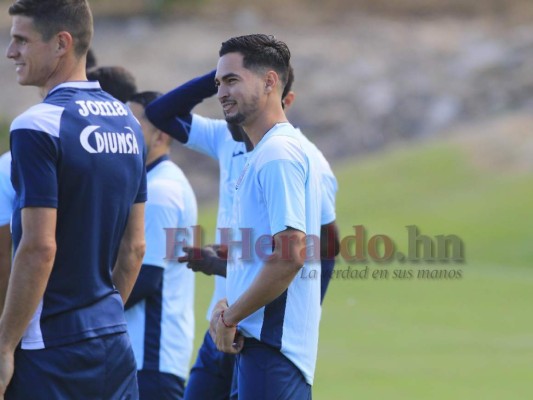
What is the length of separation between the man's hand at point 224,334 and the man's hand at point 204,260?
643 mm

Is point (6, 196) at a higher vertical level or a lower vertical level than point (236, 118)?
lower

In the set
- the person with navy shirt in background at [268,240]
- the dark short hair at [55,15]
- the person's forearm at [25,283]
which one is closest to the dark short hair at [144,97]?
the person with navy shirt in background at [268,240]

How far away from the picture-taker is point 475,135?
27.1 m

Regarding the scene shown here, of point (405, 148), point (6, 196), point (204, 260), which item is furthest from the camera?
point (405, 148)

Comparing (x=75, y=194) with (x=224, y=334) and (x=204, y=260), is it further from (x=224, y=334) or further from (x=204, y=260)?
(x=204, y=260)

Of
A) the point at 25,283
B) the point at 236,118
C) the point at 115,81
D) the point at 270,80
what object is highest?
the point at 115,81

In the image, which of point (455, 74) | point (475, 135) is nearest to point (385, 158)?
point (475, 135)

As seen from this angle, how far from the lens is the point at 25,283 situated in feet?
12.7

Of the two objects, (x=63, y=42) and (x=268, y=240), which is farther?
(x=268, y=240)

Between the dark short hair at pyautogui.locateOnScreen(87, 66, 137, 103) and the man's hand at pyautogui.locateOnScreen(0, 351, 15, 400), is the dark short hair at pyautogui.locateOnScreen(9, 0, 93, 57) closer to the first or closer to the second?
the man's hand at pyautogui.locateOnScreen(0, 351, 15, 400)

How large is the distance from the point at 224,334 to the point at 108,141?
0.95m

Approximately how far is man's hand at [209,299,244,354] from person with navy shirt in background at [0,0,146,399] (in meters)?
0.40

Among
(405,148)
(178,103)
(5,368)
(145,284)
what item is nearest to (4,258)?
(5,368)

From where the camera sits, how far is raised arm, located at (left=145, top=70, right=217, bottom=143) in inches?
237
